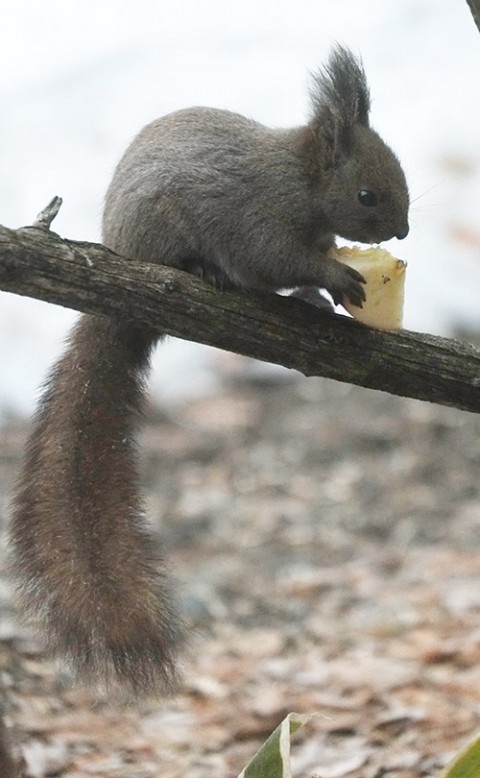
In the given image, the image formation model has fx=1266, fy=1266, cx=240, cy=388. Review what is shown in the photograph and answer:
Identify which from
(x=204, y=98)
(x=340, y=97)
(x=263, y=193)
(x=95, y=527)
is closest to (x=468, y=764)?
(x=95, y=527)

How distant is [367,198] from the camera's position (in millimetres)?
2969

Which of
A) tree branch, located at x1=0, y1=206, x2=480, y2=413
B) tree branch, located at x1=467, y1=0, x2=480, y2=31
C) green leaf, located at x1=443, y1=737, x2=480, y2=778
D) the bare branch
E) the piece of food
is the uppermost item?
tree branch, located at x1=467, y1=0, x2=480, y2=31

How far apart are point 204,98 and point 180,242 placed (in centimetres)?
535

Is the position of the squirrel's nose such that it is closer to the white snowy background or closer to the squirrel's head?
the squirrel's head

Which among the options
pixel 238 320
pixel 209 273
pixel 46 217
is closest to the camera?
pixel 46 217

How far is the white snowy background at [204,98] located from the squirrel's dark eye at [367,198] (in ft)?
12.1

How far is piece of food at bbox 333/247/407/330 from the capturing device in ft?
9.05

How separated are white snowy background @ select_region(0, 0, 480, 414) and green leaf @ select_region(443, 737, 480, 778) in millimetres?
4391

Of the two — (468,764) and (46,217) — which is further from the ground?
(46,217)

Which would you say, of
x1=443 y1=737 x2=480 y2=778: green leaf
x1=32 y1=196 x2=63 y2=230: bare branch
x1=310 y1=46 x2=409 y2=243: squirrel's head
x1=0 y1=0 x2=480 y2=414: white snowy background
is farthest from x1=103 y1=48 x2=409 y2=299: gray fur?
x1=0 y1=0 x2=480 y2=414: white snowy background

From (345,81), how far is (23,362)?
386cm

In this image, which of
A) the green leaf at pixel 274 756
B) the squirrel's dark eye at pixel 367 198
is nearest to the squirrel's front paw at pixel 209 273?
the squirrel's dark eye at pixel 367 198

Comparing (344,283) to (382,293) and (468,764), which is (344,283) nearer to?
(382,293)

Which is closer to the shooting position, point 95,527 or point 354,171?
point 95,527
